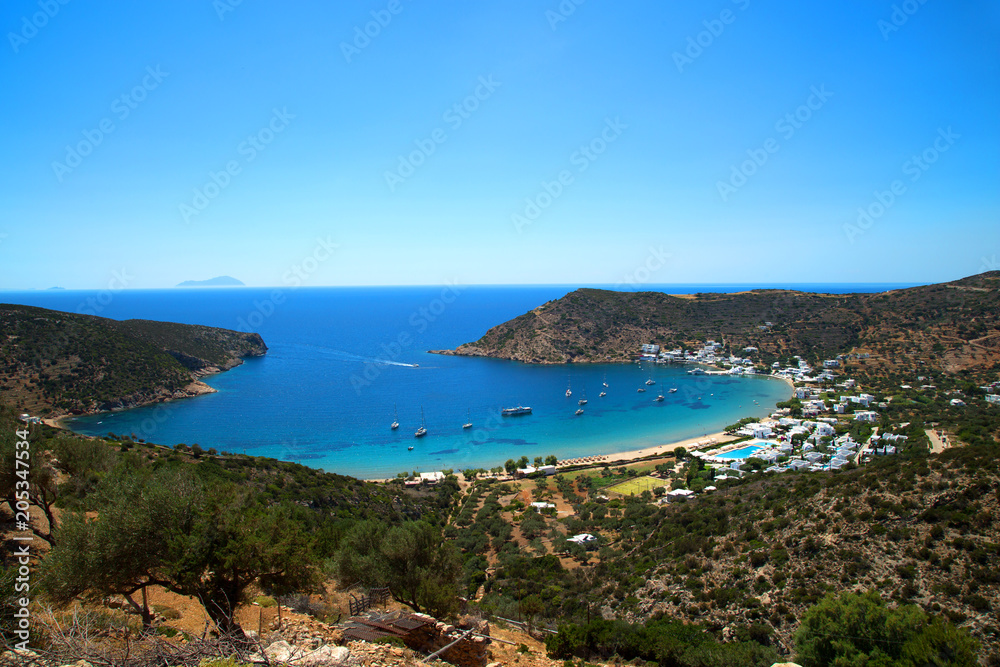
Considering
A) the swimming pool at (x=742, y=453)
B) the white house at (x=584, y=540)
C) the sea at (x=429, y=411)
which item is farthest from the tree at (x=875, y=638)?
the sea at (x=429, y=411)

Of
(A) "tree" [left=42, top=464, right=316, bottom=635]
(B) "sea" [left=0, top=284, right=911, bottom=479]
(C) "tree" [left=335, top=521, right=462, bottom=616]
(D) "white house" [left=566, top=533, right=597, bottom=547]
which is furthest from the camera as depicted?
(B) "sea" [left=0, top=284, right=911, bottom=479]

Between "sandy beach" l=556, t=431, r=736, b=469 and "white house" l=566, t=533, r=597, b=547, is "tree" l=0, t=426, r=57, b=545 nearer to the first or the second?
"white house" l=566, t=533, r=597, b=547

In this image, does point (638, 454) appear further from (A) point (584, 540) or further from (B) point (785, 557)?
(B) point (785, 557)

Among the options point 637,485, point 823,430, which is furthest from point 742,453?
point 637,485

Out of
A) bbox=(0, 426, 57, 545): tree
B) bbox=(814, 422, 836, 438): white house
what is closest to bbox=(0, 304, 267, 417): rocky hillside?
bbox=(0, 426, 57, 545): tree

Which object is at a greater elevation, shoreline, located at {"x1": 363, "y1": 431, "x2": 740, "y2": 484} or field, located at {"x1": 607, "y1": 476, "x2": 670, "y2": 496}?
field, located at {"x1": 607, "y1": 476, "x2": 670, "y2": 496}

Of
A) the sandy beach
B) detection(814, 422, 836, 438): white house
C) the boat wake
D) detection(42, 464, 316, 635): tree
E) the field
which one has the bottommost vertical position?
the sandy beach

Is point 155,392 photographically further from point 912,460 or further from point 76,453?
point 912,460

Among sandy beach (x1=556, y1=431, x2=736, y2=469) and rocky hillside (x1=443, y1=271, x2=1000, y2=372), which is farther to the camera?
rocky hillside (x1=443, y1=271, x2=1000, y2=372)

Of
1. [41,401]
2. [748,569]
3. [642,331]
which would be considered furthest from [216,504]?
[642,331]
